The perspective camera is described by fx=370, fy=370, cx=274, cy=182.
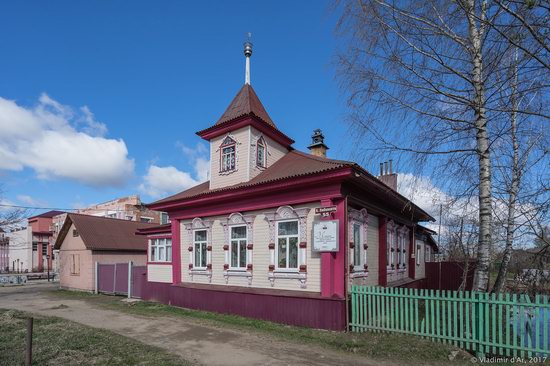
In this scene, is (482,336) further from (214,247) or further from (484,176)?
(214,247)

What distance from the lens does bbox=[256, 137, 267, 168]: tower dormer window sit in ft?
46.1

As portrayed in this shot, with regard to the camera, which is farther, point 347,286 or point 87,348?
point 347,286

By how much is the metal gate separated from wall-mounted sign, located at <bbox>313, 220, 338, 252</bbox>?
11.4 meters

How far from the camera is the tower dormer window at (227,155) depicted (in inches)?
561

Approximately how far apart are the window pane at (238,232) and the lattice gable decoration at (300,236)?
52.1 inches

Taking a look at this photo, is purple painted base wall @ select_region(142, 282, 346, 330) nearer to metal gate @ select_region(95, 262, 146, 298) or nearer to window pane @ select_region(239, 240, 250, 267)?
window pane @ select_region(239, 240, 250, 267)

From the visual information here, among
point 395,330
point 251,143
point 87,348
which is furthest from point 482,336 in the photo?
point 251,143

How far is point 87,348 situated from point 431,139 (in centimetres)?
848

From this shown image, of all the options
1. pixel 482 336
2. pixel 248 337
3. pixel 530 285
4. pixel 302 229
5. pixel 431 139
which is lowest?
pixel 248 337

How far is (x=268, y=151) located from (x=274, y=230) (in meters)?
4.01

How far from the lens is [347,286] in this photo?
32.9 feet

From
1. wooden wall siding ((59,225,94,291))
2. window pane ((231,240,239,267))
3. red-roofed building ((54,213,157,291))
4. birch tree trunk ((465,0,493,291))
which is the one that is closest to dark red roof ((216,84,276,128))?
window pane ((231,240,239,267))

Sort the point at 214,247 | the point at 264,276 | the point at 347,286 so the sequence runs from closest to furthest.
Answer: the point at 347,286, the point at 264,276, the point at 214,247

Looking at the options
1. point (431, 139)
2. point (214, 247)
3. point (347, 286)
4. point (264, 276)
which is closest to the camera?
point (431, 139)
